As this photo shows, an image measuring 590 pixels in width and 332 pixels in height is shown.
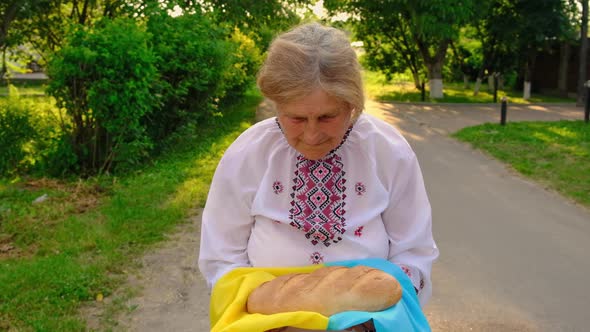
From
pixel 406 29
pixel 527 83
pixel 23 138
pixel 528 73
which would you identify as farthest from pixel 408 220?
pixel 528 73

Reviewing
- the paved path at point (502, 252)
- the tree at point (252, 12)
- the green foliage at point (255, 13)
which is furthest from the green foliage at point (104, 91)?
the green foliage at point (255, 13)

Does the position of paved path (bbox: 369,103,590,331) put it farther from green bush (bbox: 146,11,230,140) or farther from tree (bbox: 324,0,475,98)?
tree (bbox: 324,0,475,98)

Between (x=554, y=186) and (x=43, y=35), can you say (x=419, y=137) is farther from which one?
(x=43, y=35)

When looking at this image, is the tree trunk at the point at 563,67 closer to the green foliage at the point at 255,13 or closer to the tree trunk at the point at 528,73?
the tree trunk at the point at 528,73

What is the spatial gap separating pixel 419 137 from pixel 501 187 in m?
4.84

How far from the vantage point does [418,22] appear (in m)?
19.7

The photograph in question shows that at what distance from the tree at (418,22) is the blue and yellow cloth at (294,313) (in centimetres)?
1520

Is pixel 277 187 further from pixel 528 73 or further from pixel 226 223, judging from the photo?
pixel 528 73

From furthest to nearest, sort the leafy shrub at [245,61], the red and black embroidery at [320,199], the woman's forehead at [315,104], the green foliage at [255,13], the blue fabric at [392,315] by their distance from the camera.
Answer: the leafy shrub at [245,61] → the green foliage at [255,13] → the red and black embroidery at [320,199] → the woman's forehead at [315,104] → the blue fabric at [392,315]

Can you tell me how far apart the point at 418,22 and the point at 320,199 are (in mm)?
18518

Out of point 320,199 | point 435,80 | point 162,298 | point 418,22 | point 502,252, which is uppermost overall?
point 418,22

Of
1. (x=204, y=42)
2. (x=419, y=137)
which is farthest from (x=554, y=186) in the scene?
(x=204, y=42)

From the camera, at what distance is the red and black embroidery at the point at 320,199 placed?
A: 7.13 ft

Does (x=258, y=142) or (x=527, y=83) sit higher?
(x=258, y=142)
